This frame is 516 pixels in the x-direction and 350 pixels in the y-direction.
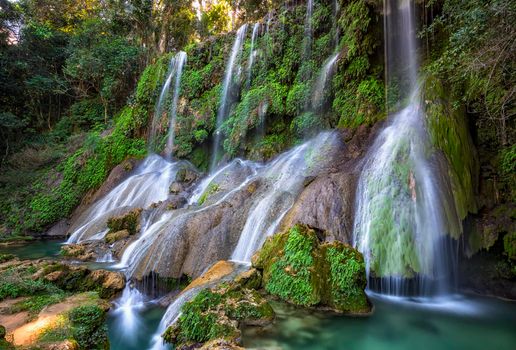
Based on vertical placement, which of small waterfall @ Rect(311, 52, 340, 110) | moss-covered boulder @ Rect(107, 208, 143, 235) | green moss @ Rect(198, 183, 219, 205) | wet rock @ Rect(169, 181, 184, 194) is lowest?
moss-covered boulder @ Rect(107, 208, 143, 235)

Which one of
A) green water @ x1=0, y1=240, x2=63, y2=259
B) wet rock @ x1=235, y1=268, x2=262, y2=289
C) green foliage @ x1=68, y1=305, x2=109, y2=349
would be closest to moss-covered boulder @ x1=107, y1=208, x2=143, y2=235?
green water @ x1=0, y1=240, x2=63, y2=259

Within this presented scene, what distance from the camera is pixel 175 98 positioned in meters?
17.0

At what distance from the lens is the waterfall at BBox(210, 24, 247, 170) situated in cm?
1506

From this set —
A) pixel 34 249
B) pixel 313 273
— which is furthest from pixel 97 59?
pixel 313 273

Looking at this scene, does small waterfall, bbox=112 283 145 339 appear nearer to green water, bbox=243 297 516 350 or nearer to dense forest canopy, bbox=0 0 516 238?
green water, bbox=243 297 516 350

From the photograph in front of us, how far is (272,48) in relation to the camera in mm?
14320

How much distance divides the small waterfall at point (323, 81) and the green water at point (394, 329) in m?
8.03

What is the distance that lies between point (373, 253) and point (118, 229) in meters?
8.25

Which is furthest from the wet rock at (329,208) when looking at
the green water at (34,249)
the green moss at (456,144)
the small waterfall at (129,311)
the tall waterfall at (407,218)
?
the green water at (34,249)

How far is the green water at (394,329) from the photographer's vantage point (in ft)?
14.4

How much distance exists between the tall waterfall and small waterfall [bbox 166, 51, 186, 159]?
1117cm

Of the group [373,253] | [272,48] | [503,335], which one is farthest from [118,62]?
[503,335]

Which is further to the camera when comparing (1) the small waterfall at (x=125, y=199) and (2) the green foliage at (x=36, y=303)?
(1) the small waterfall at (x=125, y=199)

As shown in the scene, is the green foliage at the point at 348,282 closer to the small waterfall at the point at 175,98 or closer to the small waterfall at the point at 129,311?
the small waterfall at the point at 129,311
